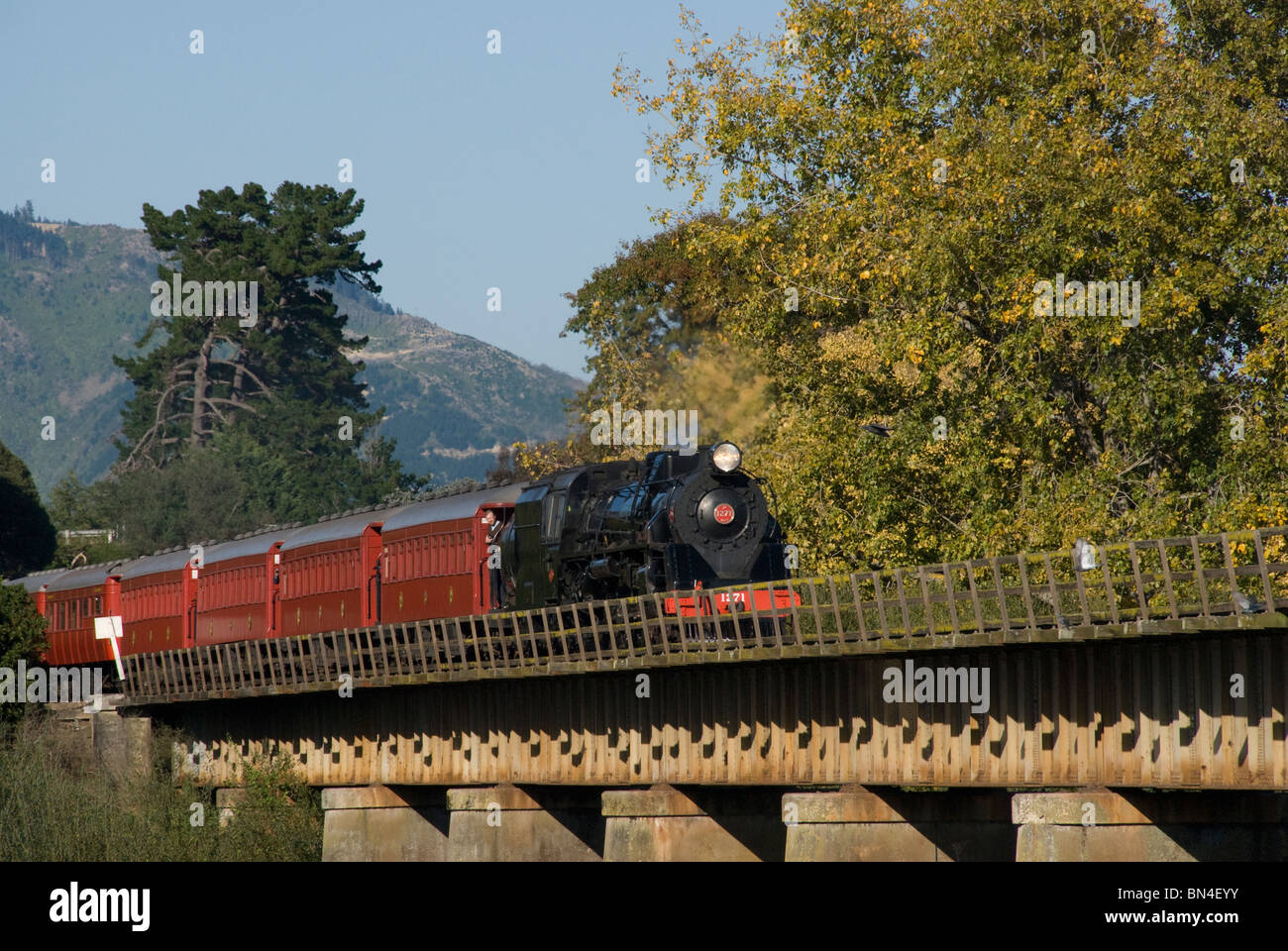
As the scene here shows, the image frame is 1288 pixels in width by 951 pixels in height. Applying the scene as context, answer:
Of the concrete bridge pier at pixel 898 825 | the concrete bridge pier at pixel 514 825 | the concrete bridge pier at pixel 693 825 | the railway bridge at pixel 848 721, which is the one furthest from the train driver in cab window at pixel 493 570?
the concrete bridge pier at pixel 898 825

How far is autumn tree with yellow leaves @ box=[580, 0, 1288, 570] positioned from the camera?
36.8 metres

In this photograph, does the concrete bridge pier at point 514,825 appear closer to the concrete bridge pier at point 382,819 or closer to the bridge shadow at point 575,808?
the bridge shadow at point 575,808

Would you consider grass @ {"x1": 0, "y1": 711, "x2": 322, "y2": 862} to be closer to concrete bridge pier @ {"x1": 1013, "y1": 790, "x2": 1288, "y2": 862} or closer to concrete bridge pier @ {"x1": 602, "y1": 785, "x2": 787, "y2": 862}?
concrete bridge pier @ {"x1": 602, "y1": 785, "x2": 787, "y2": 862}

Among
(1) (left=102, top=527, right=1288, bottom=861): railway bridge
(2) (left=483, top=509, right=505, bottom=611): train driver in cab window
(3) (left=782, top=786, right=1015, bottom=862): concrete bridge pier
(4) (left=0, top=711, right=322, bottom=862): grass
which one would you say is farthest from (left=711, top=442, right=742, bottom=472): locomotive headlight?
(4) (left=0, top=711, right=322, bottom=862): grass

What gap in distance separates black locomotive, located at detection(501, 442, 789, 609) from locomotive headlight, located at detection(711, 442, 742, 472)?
0.02 m

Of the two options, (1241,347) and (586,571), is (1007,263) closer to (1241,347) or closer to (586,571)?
(1241,347)

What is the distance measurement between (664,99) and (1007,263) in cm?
1282

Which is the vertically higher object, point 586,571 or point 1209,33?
point 1209,33

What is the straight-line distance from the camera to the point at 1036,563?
3781 centimetres

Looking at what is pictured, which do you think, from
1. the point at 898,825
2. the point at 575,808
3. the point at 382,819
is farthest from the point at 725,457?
the point at 382,819

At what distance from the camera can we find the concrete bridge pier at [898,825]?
29.8 metres

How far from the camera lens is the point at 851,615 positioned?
101ft

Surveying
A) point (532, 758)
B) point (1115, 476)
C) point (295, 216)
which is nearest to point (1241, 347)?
point (1115, 476)
